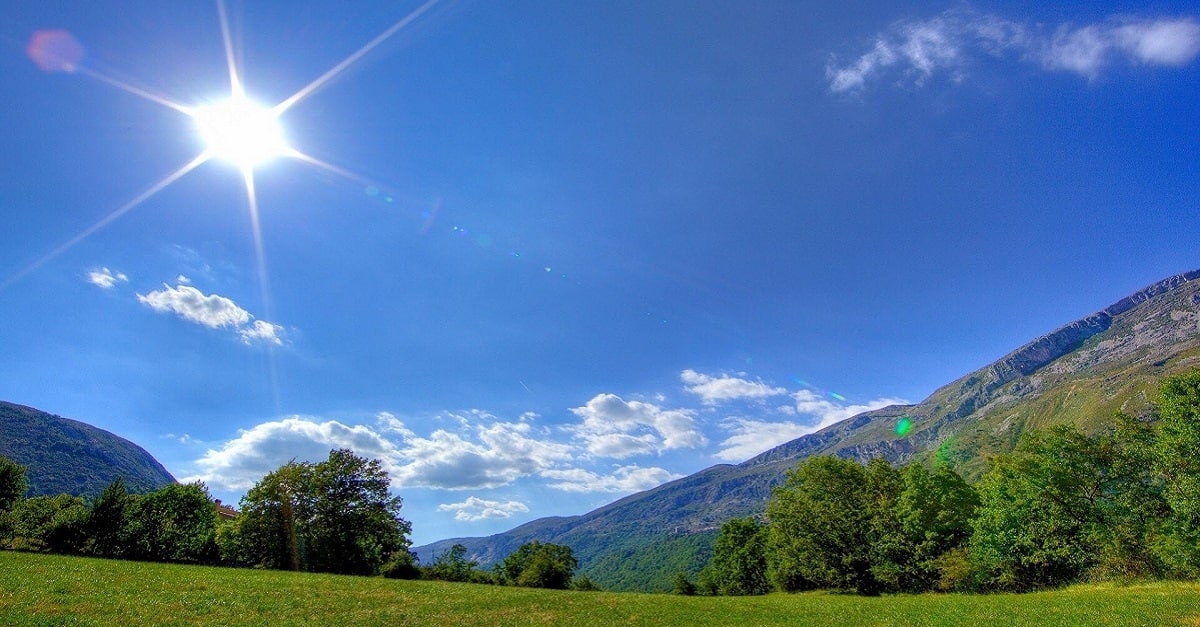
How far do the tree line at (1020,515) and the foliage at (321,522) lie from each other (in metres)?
58.6

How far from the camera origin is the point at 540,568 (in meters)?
87.8

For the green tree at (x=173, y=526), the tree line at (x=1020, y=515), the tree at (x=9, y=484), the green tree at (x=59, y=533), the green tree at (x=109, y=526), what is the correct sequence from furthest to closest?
the tree at (x=9, y=484), the green tree at (x=173, y=526), the green tree at (x=109, y=526), the green tree at (x=59, y=533), the tree line at (x=1020, y=515)

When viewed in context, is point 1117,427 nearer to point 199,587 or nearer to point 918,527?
point 918,527

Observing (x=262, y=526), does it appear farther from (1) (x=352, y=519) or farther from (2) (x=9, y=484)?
(2) (x=9, y=484)

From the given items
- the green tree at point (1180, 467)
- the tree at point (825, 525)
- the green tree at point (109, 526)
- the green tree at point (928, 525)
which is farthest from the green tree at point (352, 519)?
the green tree at point (1180, 467)

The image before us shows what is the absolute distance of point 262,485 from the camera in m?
65.8

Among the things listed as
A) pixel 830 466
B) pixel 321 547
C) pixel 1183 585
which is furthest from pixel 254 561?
pixel 1183 585

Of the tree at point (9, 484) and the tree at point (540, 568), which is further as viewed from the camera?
the tree at point (540, 568)

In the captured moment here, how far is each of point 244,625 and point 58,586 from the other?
548 inches

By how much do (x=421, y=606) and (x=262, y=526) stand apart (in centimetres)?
4811

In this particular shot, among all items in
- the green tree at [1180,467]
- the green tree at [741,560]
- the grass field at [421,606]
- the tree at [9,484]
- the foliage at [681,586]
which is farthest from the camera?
the foliage at [681,586]

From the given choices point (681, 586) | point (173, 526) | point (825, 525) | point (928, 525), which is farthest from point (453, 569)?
point (928, 525)

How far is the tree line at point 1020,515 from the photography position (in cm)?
4175

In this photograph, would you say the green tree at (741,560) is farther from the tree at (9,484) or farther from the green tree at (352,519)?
the tree at (9,484)
